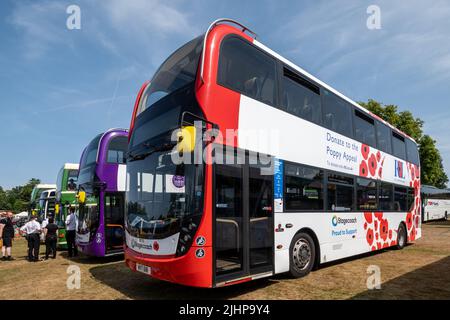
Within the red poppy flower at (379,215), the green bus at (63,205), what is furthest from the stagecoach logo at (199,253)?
the green bus at (63,205)

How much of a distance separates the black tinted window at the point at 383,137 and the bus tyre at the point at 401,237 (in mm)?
3048

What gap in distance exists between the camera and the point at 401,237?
12469 mm

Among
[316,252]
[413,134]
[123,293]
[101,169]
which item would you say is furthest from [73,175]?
[413,134]

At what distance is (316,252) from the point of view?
7898 millimetres

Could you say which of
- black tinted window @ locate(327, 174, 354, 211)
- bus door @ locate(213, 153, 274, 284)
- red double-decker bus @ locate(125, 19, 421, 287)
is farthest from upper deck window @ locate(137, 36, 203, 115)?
black tinted window @ locate(327, 174, 354, 211)

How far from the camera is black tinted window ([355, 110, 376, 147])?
10008 millimetres

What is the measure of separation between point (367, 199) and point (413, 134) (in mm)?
27378

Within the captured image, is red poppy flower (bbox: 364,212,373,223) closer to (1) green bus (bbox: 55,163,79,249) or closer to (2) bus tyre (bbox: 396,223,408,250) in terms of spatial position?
(2) bus tyre (bbox: 396,223,408,250)

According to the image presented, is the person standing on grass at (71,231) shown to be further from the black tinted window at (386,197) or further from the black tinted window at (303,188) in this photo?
the black tinted window at (386,197)

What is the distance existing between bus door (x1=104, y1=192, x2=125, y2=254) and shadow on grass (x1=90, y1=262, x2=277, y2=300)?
8.28 feet

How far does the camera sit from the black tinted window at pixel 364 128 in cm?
1001

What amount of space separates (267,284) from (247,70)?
14.4 feet
